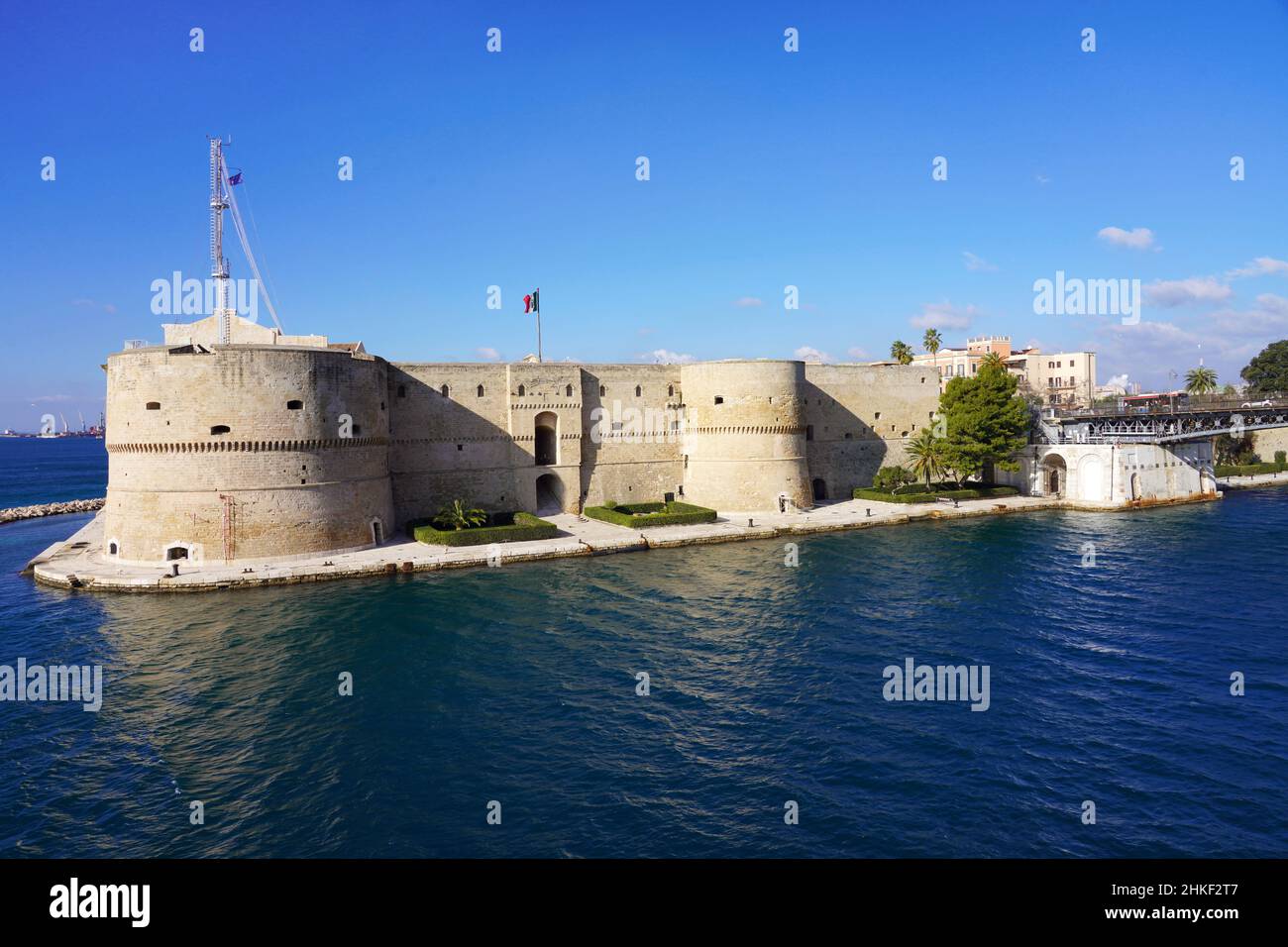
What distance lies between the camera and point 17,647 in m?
21.9

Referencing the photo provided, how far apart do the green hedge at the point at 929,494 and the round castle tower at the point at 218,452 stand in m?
32.1

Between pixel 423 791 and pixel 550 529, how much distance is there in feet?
74.7

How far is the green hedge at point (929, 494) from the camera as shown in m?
45.9

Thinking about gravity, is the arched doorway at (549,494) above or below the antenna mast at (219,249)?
below

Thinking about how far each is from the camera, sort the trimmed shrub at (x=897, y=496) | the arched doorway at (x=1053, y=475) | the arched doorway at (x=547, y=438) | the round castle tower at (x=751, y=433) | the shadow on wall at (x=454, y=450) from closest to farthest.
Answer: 1. the shadow on wall at (x=454, y=450)
2. the arched doorway at (x=547, y=438)
3. the round castle tower at (x=751, y=433)
4. the trimmed shrub at (x=897, y=496)
5. the arched doorway at (x=1053, y=475)

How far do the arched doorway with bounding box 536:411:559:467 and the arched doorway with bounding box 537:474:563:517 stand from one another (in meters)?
1.02

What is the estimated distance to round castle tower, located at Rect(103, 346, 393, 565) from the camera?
30266mm

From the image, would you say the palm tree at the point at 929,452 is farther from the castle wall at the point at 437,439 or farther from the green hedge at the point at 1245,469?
the green hedge at the point at 1245,469

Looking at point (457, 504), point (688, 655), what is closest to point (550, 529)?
point (457, 504)

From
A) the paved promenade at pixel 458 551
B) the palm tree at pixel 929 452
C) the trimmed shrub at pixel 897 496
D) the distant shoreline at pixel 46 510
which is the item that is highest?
the palm tree at pixel 929 452

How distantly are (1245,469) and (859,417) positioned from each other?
33.3 metres

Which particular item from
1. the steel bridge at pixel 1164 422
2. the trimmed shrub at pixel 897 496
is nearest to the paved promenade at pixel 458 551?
the trimmed shrub at pixel 897 496

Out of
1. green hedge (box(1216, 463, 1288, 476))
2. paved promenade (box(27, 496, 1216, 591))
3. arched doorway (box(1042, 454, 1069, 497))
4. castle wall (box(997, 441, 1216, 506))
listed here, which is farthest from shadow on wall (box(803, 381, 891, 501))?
green hedge (box(1216, 463, 1288, 476))

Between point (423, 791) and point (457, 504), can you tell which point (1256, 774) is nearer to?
point (423, 791)
